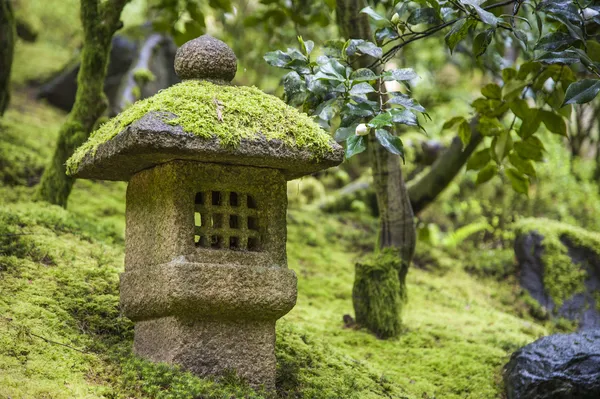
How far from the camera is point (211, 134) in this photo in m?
3.40

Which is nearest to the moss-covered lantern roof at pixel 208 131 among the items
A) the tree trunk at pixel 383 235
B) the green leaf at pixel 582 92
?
the green leaf at pixel 582 92

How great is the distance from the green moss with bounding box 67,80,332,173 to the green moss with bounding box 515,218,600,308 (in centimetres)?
478

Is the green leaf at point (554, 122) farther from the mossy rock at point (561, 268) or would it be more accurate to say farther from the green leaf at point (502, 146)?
the mossy rock at point (561, 268)

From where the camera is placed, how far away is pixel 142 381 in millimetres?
3568

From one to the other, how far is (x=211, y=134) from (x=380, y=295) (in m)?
2.77

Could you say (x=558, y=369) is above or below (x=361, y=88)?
below

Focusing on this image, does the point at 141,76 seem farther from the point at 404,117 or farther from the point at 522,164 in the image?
the point at 404,117

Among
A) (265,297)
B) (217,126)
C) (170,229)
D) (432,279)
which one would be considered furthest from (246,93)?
(432,279)

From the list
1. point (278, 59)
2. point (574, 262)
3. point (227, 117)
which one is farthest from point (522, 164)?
point (574, 262)

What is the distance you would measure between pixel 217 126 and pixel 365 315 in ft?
9.35

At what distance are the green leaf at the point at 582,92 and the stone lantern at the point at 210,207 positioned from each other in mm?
1212

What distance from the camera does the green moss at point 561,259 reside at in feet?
24.3

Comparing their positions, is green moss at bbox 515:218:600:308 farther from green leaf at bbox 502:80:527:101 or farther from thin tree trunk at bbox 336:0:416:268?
green leaf at bbox 502:80:527:101

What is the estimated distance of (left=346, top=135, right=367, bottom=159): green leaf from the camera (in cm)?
346
